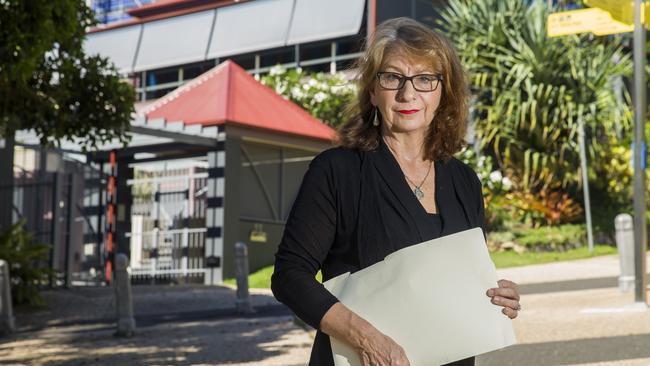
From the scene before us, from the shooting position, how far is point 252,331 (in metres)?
11.2

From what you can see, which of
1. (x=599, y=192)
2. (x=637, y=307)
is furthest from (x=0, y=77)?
(x=599, y=192)

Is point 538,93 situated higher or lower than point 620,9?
higher

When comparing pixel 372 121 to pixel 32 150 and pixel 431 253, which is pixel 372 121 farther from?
pixel 32 150

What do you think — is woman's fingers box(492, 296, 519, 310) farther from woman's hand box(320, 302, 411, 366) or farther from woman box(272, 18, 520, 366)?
woman's hand box(320, 302, 411, 366)

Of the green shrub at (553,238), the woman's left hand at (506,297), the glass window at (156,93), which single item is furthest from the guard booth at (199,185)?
the woman's left hand at (506,297)

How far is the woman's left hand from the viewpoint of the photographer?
2.41m

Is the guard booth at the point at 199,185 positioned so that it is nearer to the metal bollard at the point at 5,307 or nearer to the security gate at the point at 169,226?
the security gate at the point at 169,226

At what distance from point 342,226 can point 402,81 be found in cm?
39

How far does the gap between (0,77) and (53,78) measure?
9.85ft

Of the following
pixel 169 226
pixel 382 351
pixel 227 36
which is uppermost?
pixel 227 36

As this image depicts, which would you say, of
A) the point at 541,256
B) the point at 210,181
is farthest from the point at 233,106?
the point at 541,256

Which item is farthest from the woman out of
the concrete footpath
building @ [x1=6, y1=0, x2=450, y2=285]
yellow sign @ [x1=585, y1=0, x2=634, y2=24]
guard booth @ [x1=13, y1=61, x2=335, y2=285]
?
guard booth @ [x1=13, y1=61, x2=335, y2=285]

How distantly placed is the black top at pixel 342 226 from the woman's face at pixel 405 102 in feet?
0.38

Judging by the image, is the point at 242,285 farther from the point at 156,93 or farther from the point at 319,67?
the point at 156,93
